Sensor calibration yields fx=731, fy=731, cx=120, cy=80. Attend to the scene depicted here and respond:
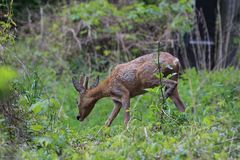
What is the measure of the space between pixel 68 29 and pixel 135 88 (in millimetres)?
6526

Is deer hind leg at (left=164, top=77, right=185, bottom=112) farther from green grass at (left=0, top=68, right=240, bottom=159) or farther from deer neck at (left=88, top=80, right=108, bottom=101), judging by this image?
green grass at (left=0, top=68, right=240, bottom=159)

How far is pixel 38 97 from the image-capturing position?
28.0 feet

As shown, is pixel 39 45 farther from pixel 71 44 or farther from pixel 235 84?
pixel 235 84

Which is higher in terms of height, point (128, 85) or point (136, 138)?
point (136, 138)

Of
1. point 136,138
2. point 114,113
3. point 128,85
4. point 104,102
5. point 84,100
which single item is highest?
point 136,138

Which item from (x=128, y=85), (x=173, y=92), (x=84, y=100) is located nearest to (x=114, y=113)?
(x=128, y=85)

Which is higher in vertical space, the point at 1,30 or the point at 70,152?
the point at 1,30

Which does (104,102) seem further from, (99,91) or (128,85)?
(128,85)

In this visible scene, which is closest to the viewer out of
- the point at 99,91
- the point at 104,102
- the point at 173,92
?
the point at 173,92

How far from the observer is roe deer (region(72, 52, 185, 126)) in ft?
34.3

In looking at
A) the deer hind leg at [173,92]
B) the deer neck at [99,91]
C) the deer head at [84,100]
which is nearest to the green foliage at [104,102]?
the deer hind leg at [173,92]

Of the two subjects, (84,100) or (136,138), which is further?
(84,100)

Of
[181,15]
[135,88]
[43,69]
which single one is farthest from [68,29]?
[135,88]

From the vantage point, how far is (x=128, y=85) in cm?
1075
